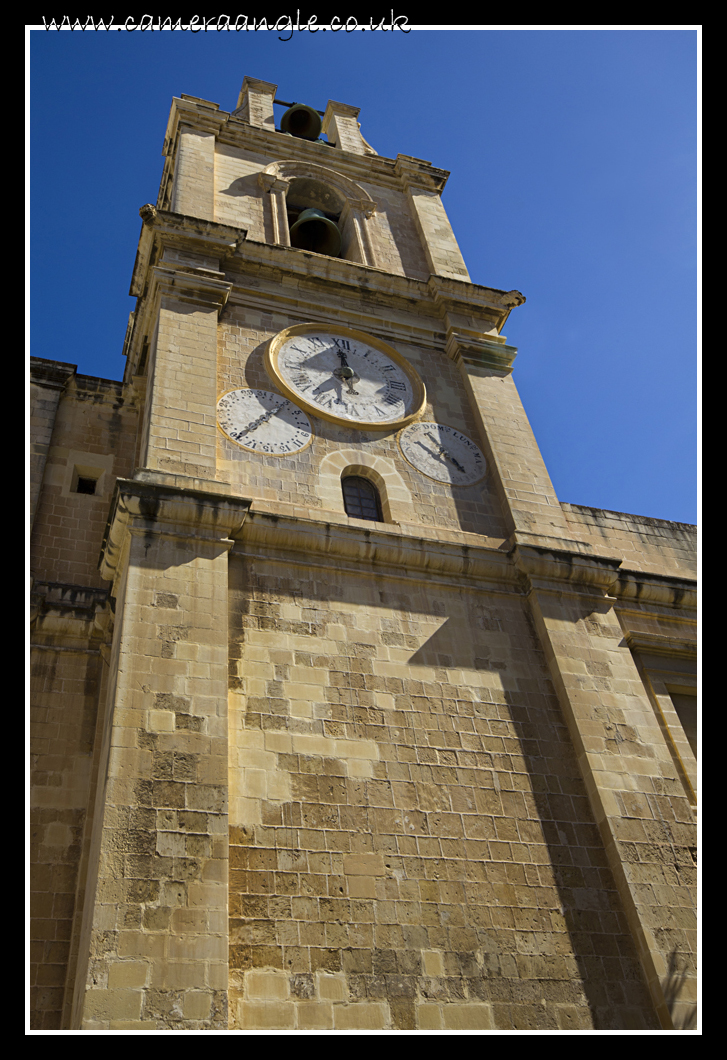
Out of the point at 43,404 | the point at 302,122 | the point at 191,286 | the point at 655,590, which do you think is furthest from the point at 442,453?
the point at 302,122

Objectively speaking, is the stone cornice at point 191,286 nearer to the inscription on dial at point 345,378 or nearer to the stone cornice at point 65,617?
the inscription on dial at point 345,378

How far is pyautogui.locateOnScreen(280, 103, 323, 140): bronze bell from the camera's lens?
20891mm

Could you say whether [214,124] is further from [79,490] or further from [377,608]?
[377,608]

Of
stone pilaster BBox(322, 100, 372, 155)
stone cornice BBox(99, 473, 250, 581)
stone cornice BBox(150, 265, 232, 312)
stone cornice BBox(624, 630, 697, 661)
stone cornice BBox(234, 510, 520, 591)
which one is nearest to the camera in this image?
stone cornice BBox(99, 473, 250, 581)

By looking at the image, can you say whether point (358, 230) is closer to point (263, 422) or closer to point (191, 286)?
point (191, 286)

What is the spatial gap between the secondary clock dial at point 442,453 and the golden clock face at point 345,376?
1.01 feet

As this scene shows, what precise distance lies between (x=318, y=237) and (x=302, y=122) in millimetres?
5338

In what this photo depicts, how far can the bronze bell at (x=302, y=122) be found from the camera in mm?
20891

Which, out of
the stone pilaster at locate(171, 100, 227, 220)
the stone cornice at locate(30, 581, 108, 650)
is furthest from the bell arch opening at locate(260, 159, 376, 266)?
the stone cornice at locate(30, 581, 108, 650)

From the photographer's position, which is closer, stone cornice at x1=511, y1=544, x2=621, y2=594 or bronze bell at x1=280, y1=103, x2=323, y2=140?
stone cornice at x1=511, y1=544, x2=621, y2=594

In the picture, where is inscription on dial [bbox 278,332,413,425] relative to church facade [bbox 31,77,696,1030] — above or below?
above

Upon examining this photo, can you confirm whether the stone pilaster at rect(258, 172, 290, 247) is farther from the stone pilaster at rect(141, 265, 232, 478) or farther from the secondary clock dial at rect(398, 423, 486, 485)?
the secondary clock dial at rect(398, 423, 486, 485)

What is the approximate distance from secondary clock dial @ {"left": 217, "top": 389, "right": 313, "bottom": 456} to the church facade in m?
0.04

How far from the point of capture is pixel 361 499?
11.8 meters
